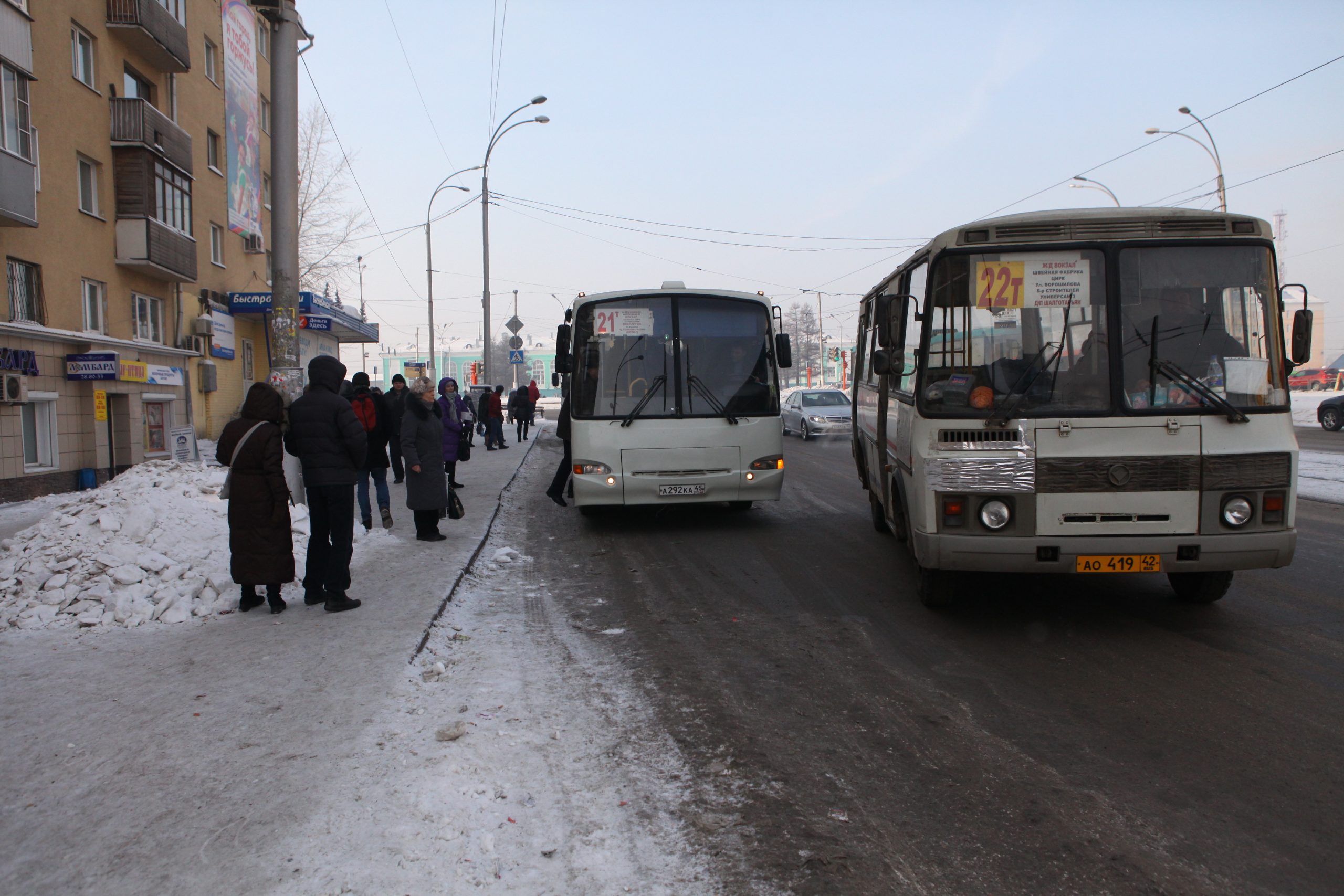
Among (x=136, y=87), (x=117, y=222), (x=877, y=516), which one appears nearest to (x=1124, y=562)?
(x=877, y=516)

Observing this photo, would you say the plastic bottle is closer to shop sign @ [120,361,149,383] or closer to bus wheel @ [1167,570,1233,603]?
bus wheel @ [1167,570,1233,603]

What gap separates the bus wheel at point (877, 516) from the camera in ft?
32.4

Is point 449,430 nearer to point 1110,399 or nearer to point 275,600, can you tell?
point 275,600

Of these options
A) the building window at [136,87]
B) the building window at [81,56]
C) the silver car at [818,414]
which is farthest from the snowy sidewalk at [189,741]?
the silver car at [818,414]

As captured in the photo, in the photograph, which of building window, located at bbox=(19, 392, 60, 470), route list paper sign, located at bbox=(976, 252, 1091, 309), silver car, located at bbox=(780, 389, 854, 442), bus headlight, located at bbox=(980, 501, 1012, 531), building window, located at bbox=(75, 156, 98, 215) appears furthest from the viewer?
silver car, located at bbox=(780, 389, 854, 442)

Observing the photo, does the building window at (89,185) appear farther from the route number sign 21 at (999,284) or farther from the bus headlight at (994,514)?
the bus headlight at (994,514)

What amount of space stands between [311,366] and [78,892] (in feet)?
14.1

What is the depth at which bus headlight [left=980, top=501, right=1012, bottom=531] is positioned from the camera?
5.64 metres

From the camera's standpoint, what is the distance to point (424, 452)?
30.6 ft

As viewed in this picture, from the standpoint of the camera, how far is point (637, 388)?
1061 centimetres

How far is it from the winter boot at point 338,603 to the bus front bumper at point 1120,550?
4247 mm

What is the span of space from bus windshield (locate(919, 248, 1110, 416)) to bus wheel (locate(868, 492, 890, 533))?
13.4 ft

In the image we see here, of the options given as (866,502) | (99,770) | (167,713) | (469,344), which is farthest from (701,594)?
(469,344)

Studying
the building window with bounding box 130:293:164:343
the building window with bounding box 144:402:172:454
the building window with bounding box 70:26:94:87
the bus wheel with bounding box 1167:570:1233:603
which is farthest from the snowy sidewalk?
the building window with bounding box 70:26:94:87
